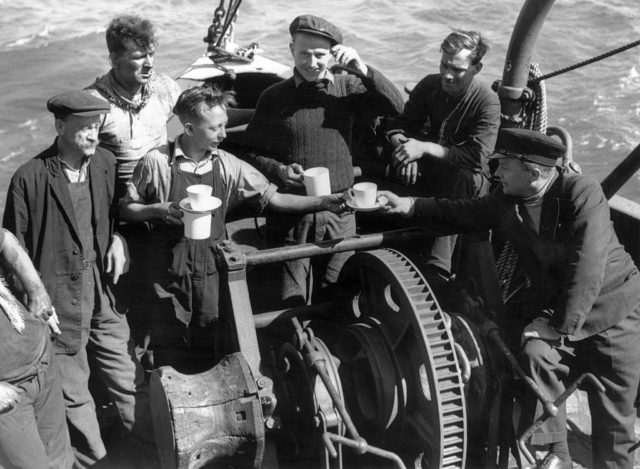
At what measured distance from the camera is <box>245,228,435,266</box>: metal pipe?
158 inches

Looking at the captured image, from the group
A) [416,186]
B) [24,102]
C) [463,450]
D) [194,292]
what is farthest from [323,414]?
[24,102]

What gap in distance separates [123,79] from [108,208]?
77 centimetres

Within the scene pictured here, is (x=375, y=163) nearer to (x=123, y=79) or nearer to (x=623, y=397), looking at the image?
(x=123, y=79)

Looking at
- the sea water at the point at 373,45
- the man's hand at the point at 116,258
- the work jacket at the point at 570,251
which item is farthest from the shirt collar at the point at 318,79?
the sea water at the point at 373,45

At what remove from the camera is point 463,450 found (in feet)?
11.8

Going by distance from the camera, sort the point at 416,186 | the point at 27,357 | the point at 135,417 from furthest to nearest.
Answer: the point at 416,186 < the point at 135,417 < the point at 27,357

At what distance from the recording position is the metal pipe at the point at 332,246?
13.2 ft

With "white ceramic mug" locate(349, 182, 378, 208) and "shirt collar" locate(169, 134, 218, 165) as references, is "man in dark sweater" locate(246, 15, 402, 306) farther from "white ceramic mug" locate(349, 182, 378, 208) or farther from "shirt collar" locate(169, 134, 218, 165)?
"shirt collar" locate(169, 134, 218, 165)

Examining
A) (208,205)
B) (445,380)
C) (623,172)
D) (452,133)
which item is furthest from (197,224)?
(623,172)

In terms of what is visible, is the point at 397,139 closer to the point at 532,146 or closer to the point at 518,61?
the point at 518,61

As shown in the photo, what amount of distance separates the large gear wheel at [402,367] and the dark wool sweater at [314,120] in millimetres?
673

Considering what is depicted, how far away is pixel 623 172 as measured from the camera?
180 inches

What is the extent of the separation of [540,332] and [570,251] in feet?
1.26

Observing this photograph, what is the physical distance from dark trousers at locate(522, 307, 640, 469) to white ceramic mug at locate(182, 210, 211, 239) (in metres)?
1.51
